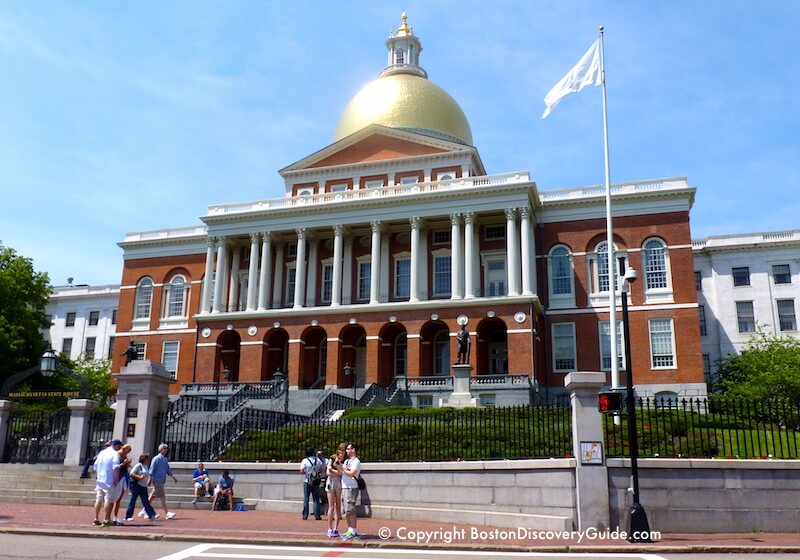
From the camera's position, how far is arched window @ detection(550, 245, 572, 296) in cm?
5025

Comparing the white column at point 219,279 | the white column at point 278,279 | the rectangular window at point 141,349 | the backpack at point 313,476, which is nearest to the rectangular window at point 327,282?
the white column at point 278,279

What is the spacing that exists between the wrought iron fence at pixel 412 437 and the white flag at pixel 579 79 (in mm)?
15892

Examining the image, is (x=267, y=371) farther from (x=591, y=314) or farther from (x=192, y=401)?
(x=591, y=314)

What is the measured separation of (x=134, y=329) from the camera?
5934cm

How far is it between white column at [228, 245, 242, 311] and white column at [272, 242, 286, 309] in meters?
3.01

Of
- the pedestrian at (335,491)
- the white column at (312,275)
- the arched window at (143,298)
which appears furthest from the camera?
the arched window at (143,298)

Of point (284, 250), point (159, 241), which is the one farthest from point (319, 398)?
point (159, 241)

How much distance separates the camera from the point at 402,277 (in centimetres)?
5262

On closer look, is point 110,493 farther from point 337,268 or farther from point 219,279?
point 219,279

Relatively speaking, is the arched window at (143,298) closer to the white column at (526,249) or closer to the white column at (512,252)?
the white column at (512,252)

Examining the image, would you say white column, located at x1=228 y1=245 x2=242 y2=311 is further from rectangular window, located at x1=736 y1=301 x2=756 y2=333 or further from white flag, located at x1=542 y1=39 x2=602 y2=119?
rectangular window, located at x1=736 y1=301 x2=756 y2=333

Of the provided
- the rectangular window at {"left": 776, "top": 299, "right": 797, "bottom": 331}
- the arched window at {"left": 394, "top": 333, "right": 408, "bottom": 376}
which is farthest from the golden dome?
the rectangular window at {"left": 776, "top": 299, "right": 797, "bottom": 331}

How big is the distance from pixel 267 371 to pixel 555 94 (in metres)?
28.4

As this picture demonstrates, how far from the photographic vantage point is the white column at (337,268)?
50.5 metres
